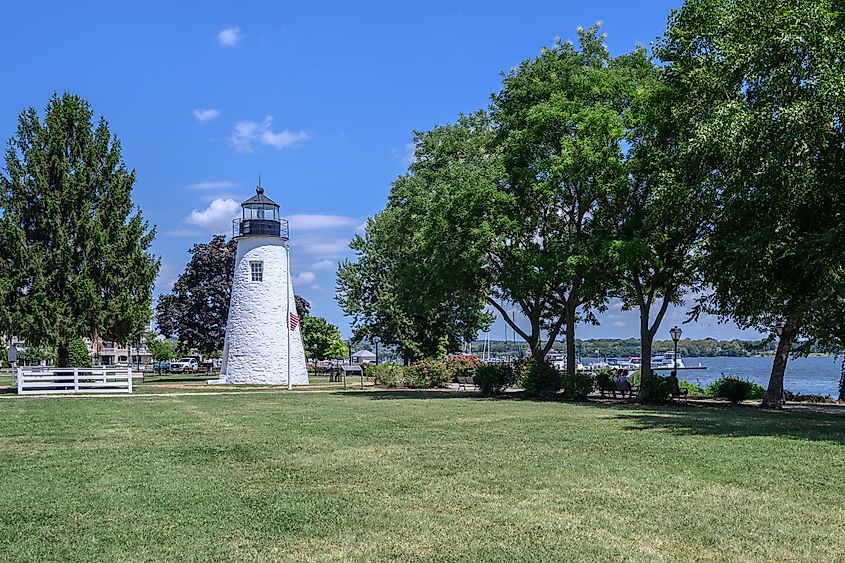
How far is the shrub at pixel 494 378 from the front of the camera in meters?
28.2

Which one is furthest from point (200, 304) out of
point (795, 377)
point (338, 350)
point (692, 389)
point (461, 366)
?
point (795, 377)

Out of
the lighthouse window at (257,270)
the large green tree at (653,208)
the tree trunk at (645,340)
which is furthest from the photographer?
the lighthouse window at (257,270)

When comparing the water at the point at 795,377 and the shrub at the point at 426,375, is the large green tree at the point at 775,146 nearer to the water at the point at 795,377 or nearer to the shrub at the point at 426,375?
the water at the point at 795,377

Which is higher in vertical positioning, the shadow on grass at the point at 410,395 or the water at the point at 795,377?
the shadow on grass at the point at 410,395

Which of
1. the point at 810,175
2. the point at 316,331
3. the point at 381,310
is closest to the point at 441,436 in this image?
the point at 810,175

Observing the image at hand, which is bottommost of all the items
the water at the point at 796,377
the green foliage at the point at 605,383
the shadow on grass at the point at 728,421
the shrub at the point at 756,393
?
the water at the point at 796,377

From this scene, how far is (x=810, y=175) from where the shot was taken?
17.7 meters

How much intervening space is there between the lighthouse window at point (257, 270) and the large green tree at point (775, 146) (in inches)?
896

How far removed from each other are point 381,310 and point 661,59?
1125 inches

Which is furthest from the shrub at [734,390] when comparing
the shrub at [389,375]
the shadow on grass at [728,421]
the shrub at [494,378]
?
the shrub at [389,375]

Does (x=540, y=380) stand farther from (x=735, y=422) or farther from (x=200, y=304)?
(x=200, y=304)

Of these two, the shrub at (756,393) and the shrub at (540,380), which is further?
the shrub at (756,393)

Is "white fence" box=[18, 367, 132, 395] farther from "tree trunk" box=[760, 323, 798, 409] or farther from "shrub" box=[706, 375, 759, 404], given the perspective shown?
"tree trunk" box=[760, 323, 798, 409]

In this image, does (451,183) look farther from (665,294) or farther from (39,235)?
(39,235)
